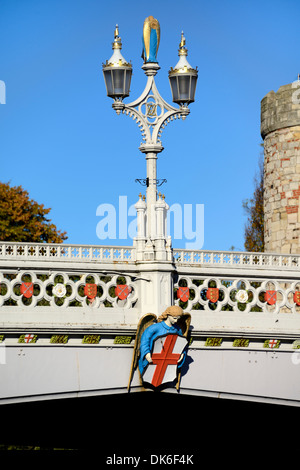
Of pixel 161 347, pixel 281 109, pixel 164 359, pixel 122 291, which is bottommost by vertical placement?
pixel 164 359

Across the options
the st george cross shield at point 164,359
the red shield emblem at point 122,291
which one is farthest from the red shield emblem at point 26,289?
the st george cross shield at point 164,359

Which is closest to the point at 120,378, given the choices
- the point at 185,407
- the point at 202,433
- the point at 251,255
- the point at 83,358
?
the point at 83,358

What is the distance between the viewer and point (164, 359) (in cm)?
2519

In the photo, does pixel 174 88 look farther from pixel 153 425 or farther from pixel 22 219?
pixel 22 219

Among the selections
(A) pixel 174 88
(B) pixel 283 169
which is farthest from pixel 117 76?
(B) pixel 283 169

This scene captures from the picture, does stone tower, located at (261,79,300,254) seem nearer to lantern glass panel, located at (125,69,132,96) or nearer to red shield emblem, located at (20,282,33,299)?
lantern glass panel, located at (125,69,132,96)

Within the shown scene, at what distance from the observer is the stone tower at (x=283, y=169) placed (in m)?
33.9

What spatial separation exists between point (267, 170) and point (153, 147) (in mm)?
10432

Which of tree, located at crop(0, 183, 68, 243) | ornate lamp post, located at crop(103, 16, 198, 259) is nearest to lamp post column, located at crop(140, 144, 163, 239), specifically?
ornate lamp post, located at crop(103, 16, 198, 259)

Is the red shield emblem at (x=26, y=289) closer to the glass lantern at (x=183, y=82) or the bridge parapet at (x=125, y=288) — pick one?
the bridge parapet at (x=125, y=288)

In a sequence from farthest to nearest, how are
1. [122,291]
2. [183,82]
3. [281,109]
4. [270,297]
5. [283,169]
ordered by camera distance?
1. [281,109]
2. [283,169]
3. [270,297]
4. [183,82]
5. [122,291]

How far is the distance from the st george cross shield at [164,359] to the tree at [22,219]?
23.5m

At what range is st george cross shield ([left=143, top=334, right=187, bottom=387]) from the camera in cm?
2509

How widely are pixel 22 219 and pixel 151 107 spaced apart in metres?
24.5
